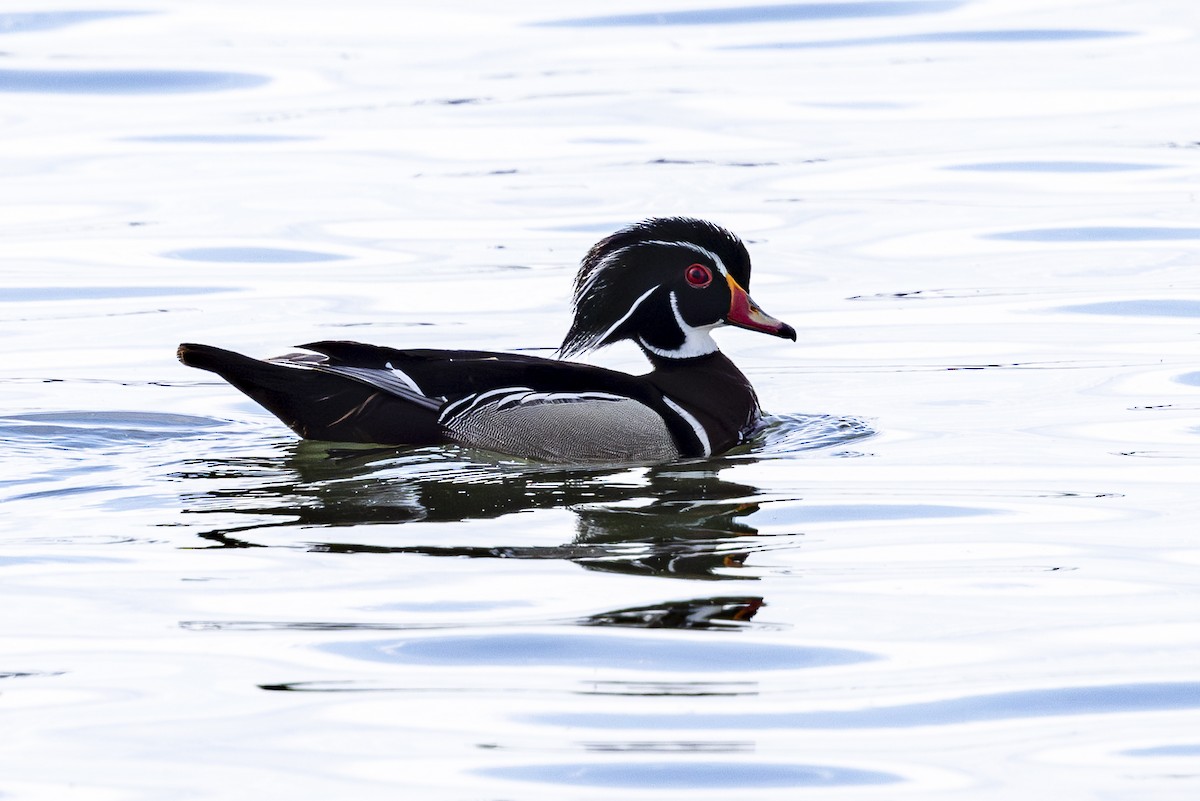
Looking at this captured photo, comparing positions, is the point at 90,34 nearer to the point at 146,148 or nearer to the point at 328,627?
the point at 146,148

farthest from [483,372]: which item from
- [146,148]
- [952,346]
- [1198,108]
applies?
[1198,108]

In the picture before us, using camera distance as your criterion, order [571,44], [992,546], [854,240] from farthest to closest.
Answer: [571,44] → [854,240] → [992,546]

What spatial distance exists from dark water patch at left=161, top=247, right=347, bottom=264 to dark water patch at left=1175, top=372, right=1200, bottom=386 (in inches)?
242

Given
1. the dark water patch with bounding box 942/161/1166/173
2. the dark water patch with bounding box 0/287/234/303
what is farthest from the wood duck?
the dark water patch with bounding box 942/161/1166/173

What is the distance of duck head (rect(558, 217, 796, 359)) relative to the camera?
10.1 m

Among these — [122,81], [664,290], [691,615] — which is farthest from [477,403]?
[122,81]

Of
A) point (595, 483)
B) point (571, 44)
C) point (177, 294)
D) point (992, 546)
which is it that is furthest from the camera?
point (571, 44)

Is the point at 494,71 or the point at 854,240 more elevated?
the point at 494,71

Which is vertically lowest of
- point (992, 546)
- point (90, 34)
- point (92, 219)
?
point (992, 546)

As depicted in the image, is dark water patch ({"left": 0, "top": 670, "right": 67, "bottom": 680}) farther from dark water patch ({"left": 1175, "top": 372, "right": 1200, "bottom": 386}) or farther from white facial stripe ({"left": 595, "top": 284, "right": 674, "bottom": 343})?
dark water patch ({"left": 1175, "top": 372, "right": 1200, "bottom": 386})

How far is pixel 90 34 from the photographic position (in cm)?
2442

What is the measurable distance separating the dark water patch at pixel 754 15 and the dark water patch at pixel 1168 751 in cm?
2000

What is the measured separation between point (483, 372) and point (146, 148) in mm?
10308

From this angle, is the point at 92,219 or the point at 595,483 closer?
the point at 595,483
